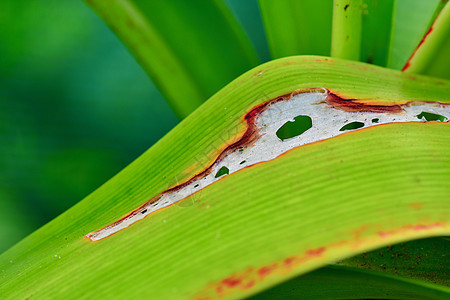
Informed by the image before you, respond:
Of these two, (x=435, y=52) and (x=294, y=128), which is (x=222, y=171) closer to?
(x=294, y=128)

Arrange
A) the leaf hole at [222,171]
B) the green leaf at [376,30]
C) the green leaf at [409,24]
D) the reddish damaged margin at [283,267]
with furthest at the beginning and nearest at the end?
the green leaf at [409,24] → the green leaf at [376,30] → the leaf hole at [222,171] → the reddish damaged margin at [283,267]

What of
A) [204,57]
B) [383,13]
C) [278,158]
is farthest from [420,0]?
[278,158]

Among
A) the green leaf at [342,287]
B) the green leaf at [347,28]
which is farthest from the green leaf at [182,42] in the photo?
the green leaf at [342,287]

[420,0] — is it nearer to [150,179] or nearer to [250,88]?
[250,88]

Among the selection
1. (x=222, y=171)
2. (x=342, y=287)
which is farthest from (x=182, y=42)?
(x=342, y=287)

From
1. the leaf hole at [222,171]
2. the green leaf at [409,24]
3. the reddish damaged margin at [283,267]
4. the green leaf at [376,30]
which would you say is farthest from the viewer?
the green leaf at [409,24]

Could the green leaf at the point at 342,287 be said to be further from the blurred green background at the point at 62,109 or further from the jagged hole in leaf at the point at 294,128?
the blurred green background at the point at 62,109

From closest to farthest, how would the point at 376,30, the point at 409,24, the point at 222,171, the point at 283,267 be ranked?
the point at 283,267
the point at 222,171
the point at 376,30
the point at 409,24
